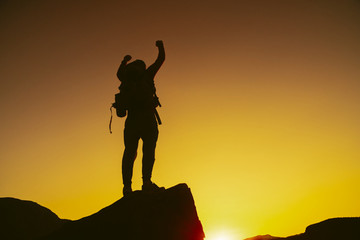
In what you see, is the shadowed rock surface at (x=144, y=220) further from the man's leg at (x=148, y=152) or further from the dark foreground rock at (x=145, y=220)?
the man's leg at (x=148, y=152)

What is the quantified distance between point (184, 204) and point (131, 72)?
144 inches

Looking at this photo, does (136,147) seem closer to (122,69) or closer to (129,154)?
(129,154)

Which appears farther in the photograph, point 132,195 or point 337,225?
point 337,225

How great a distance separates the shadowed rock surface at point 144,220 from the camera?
6855 mm

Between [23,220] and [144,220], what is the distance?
75.5ft

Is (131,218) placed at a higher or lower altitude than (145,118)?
lower

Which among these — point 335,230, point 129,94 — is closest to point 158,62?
point 129,94

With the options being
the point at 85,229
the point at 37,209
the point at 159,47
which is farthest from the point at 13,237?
the point at 159,47

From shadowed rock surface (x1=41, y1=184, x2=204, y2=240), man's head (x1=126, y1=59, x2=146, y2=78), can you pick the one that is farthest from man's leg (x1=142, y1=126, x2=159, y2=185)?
man's head (x1=126, y1=59, x2=146, y2=78)

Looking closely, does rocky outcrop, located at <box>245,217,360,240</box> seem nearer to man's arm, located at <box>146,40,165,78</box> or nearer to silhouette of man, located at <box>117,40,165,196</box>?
silhouette of man, located at <box>117,40,165,196</box>

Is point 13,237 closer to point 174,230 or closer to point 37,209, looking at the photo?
point 37,209

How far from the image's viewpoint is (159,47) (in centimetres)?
862

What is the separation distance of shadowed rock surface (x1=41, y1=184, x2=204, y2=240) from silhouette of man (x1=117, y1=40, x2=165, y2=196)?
0.62 m

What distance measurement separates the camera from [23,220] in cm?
2562
